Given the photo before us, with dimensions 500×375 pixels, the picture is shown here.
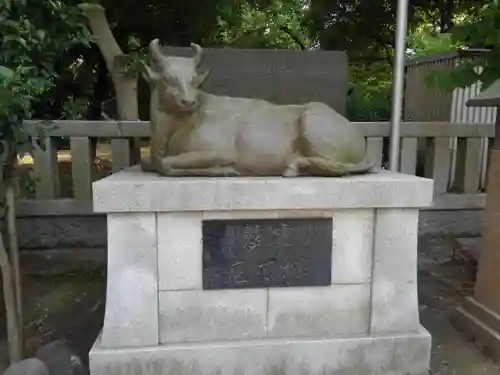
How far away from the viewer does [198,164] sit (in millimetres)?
3168

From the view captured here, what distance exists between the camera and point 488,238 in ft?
13.0

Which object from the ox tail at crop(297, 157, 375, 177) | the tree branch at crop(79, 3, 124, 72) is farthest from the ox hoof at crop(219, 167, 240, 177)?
the tree branch at crop(79, 3, 124, 72)

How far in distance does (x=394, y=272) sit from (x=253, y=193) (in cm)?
106

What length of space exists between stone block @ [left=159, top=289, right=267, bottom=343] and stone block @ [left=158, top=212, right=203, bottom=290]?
7cm

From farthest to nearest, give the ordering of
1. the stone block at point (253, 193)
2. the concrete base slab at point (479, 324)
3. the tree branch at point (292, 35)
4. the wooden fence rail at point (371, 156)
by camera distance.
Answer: the tree branch at point (292, 35) → the wooden fence rail at point (371, 156) → the concrete base slab at point (479, 324) → the stone block at point (253, 193)

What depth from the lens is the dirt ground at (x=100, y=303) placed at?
12.2ft

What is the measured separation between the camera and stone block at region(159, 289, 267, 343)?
315cm

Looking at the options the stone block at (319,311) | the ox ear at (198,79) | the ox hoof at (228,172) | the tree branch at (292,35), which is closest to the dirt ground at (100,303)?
the stone block at (319,311)

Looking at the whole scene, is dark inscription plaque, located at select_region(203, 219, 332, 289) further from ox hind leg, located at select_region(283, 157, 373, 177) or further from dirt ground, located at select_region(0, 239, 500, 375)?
dirt ground, located at select_region(0, 239, 500, 375)

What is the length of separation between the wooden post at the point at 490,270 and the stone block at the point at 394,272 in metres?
0.79

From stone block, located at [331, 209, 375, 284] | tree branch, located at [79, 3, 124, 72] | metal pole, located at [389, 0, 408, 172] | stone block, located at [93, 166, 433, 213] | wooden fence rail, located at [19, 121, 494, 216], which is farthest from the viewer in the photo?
tree branch, located at [79, 3, 124, 72]

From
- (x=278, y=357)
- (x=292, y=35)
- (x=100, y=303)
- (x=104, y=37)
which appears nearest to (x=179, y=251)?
(x=278, y=357)

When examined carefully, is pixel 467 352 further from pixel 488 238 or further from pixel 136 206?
pixel 136 206

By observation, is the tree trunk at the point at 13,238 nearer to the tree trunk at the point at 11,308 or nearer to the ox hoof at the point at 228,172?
the tree trunk at the point at 11,308
